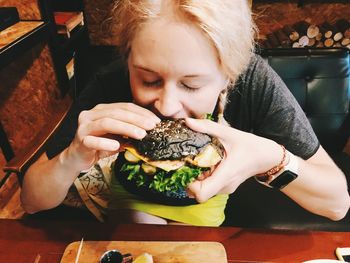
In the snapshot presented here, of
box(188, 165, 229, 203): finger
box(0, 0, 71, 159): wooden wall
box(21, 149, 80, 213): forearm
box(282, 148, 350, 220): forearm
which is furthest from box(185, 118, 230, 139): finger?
box(0, 0, 71, 159): wooden wall

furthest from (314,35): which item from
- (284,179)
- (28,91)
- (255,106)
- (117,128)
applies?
(117,128)

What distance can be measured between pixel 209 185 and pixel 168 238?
32 centimetres

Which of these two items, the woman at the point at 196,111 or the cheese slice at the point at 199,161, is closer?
the woman at the point at 196,111

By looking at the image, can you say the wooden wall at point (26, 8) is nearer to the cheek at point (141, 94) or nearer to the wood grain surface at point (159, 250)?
the cheek at point (141, 94)

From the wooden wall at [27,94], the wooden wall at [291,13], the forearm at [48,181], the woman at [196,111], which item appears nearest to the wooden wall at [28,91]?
the wooden wall at [27,94]

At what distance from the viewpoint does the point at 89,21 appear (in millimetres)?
3953

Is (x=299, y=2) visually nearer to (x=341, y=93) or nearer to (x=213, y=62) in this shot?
(x=341, y=93)

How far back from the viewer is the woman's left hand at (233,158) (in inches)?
40.1

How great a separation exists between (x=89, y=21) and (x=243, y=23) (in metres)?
3.23

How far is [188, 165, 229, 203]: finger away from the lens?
3.28 feet

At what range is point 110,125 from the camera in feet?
3.44

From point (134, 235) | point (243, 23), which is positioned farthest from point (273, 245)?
point (243, 23)

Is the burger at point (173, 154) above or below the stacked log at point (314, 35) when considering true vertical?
above

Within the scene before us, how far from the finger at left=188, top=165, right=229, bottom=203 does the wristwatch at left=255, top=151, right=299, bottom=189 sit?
9.7 inches
